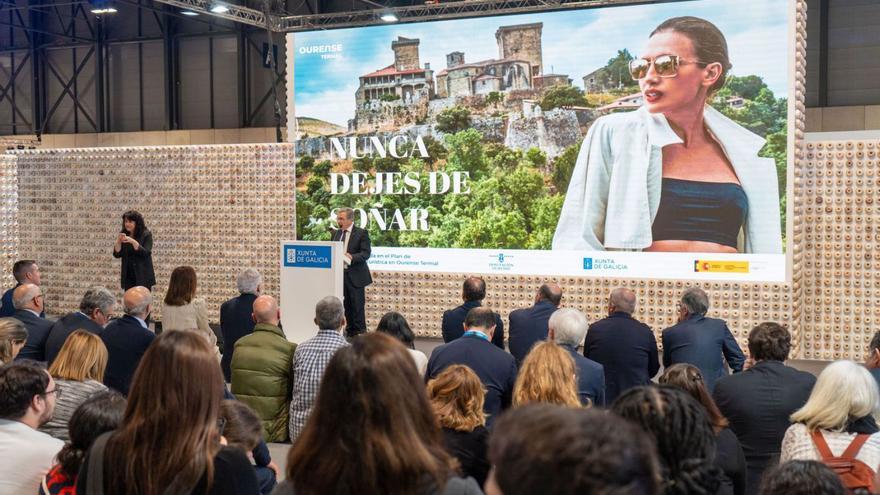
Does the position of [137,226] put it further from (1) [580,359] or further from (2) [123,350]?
(1) [580,359]

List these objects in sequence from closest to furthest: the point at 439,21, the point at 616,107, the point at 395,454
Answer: the point at 395,454 → the point at 616,107 → the point at 439,21

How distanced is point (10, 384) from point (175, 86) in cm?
1838

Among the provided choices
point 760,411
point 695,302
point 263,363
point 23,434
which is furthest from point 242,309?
point 760,411

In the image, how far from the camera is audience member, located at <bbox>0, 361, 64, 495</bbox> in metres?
3.24

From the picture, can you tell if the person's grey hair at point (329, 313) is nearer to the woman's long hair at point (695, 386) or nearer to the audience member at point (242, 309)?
the audience member at point (242, 309)

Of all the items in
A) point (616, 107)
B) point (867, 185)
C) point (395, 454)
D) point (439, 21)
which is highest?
point (439, 21)

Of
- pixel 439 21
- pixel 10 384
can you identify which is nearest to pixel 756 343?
pixel 10 384

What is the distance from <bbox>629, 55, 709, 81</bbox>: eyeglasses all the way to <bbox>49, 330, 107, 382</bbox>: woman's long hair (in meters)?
7.22

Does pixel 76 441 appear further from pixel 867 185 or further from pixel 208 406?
pixel 867 185

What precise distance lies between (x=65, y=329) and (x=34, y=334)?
34 cm

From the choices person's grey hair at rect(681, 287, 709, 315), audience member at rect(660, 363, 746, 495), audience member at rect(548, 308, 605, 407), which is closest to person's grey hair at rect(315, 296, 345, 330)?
audience member at rect(548, 308, 605, 407)

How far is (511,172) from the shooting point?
10852mm

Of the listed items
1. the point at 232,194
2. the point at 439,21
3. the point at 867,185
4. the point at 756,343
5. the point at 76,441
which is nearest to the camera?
the point at 76,441

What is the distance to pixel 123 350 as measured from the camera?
5.60m
